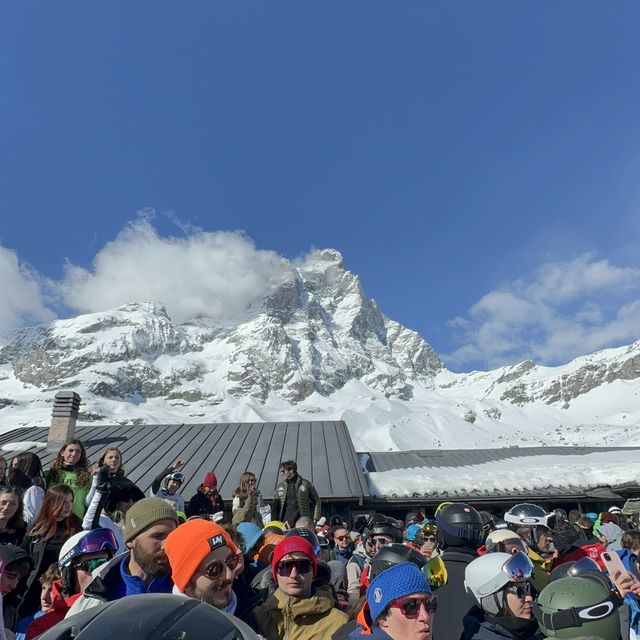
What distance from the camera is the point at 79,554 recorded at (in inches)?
117

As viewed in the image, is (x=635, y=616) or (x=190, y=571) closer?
(x=190, y=571)

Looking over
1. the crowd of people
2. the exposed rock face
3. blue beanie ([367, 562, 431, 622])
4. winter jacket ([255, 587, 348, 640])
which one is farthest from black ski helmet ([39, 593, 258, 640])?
the exposed rock face

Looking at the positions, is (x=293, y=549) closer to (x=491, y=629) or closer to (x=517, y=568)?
(x=491, y=629)

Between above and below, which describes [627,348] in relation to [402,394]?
above

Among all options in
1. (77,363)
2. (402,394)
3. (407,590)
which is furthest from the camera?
(402,394)

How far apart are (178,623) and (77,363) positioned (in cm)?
19237

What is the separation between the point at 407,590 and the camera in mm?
2131

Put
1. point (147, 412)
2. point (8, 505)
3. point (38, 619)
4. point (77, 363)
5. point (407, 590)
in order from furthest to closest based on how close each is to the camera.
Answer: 1. point (77, 363)
2. point (147, 412)
3. point (8, 505)
4. point (38, 619)
5. point (407, 590)

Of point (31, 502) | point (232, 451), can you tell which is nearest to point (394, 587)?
point (31, 502)

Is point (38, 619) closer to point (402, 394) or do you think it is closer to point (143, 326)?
point (402, 394)

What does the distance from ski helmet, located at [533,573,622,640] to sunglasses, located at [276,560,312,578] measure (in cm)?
133


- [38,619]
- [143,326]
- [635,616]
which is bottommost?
[635,616]

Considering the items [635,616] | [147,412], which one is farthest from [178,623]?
[147,412]

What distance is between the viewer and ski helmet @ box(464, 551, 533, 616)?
8.55 feet
